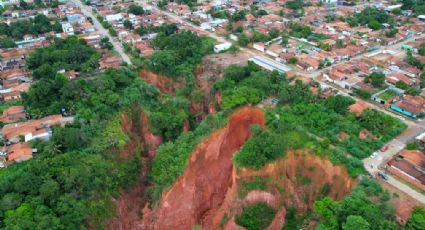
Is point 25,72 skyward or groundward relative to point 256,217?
skyward

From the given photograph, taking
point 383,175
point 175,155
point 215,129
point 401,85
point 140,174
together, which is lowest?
point 140,174

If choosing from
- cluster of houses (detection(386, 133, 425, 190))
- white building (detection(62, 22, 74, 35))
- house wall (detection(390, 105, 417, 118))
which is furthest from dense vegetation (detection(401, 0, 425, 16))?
white building (detection(62, 22, 74, 35))

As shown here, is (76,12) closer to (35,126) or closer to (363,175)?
(35,126)

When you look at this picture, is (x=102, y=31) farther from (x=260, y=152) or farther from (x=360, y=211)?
(x=360, y=211)

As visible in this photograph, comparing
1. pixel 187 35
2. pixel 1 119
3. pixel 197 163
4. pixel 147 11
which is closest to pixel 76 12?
pixel 147 11

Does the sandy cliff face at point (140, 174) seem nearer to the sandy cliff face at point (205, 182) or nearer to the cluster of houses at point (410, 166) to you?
the sandy cliff face at point (205, 182)

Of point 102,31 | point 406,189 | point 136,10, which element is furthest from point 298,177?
point 136,10

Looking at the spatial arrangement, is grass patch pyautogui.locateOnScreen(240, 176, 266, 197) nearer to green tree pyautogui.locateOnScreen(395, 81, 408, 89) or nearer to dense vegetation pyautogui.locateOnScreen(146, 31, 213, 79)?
dense vegetation pyautogui.locateOnScreen(146, 31, 213, 79)
